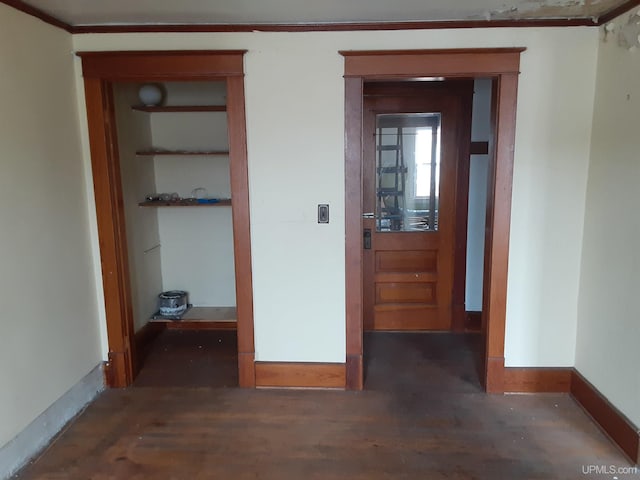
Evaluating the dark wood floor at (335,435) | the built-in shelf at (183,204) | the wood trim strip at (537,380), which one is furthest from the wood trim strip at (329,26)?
the dark wood floor at (335,435)

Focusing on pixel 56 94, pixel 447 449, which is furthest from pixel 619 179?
pixel 56 94

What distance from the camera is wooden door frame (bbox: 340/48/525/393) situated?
258 cm

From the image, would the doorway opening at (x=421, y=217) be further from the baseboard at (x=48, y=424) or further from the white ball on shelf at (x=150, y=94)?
the baseboard at (x=48, y=424)

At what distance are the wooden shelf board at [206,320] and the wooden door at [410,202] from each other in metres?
1.13

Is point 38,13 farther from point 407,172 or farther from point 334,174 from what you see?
point 407,172

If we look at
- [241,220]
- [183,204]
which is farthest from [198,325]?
[241,220]

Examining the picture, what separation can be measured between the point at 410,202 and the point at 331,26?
1.58 metres

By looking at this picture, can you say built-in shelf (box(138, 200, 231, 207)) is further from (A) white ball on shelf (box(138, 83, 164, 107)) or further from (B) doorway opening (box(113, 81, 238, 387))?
(A) white ball on shelf (box(138, 83, 164, 107))

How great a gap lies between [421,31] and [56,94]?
6.60 feet

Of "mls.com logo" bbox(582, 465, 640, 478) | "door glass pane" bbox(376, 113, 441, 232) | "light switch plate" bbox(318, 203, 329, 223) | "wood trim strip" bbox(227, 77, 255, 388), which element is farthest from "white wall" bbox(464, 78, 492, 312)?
"wood trim strip" bbox(227, 77, 255, 388)

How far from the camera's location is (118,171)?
285cm

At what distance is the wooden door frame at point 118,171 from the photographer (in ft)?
8.65

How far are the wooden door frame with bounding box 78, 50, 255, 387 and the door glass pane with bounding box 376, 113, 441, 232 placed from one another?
1.33 m

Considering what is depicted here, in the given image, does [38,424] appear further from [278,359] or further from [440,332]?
[440,332]
